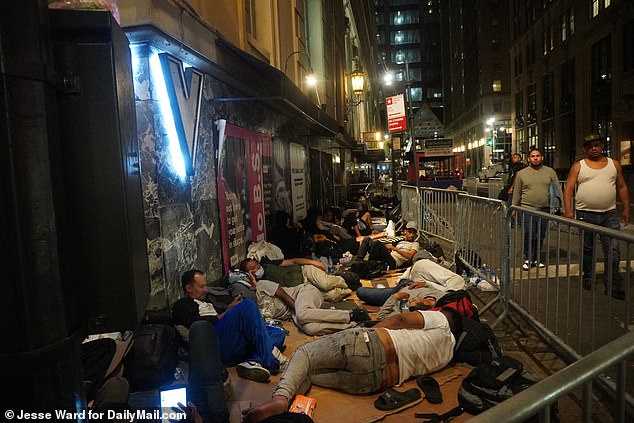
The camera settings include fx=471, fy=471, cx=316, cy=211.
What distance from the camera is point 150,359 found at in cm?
382

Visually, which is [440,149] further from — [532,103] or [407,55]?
[407,55]

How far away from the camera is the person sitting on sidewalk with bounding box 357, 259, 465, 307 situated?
21.4 ft

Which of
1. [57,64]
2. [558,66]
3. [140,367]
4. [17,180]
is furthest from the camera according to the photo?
[558,66]

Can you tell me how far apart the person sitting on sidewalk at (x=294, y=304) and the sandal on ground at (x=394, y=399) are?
5.44 feet

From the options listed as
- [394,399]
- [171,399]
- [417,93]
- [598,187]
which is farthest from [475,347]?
[417,93]

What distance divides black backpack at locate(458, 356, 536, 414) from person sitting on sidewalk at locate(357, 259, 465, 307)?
2.49 m

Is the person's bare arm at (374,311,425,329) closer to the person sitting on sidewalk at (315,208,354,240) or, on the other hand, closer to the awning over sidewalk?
the awning over sidewalk

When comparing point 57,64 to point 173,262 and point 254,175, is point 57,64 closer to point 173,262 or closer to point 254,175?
point 173,262

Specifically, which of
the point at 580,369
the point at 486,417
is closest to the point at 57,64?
the point at 486,417

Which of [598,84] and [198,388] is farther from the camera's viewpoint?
[598,84]

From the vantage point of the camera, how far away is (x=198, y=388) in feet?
11.3

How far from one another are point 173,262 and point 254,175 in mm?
3579

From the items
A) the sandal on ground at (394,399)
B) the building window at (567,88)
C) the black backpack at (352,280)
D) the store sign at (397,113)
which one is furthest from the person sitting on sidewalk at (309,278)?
the building window at (567,88)

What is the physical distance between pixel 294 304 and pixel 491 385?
297 centimetres
